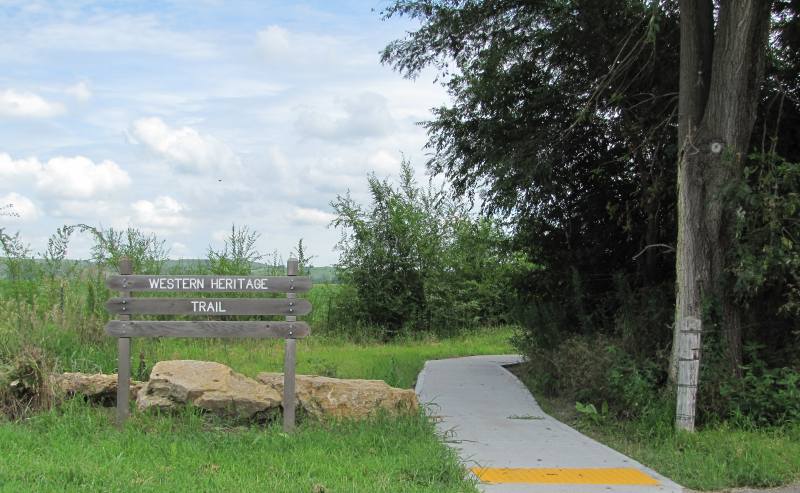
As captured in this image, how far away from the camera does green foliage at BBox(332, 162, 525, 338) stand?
22.9 m

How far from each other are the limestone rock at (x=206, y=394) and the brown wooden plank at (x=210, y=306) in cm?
73

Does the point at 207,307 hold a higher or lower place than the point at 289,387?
higher

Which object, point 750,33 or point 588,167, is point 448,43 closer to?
point 588,167

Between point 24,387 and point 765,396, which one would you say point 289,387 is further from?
point 765,396

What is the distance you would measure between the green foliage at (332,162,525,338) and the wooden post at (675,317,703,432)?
13677 mm

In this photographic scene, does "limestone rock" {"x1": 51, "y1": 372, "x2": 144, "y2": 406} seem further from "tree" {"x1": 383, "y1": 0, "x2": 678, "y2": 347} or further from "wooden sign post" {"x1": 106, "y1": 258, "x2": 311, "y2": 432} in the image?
"tree" {"x1": 383, "y1": 0, "x2": 678, "y2": 347}

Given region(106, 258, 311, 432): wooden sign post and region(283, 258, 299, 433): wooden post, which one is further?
region(106, 258, 311, 432): wooden sign post

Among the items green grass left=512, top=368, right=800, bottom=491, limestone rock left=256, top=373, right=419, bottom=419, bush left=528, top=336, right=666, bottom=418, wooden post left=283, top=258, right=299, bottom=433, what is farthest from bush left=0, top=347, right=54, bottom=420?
bush left=528, top=336, right=666, bottom=418

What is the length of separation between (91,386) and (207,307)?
178cm

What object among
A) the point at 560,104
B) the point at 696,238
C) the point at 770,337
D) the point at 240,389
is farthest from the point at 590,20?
the point at 240,389

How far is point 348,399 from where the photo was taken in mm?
8938

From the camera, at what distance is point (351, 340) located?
68.4ft

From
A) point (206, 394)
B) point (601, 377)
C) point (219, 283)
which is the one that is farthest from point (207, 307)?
point (601, 377)

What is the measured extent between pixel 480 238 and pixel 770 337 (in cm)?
1467
